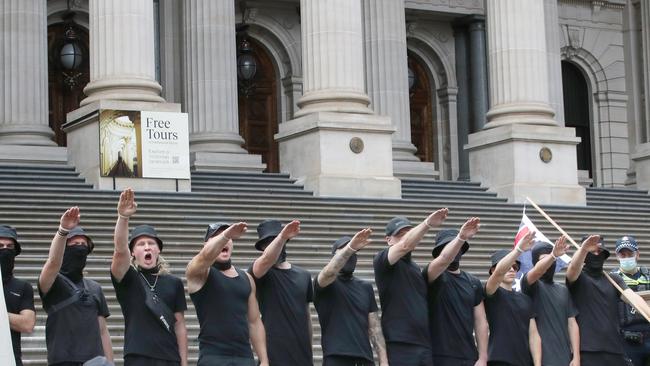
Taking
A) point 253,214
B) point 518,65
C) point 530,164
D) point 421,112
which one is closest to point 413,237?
point 253,214

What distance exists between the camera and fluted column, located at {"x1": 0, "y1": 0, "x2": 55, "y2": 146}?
26969 millimetres

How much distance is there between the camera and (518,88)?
28.1 meters

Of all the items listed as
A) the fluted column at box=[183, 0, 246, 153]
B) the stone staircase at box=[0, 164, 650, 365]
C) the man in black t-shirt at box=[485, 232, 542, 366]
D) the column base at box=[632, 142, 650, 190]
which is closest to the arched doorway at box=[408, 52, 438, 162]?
the column base at box=[632, 142, 650, 190]

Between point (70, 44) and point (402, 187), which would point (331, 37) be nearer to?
point (402, 187)

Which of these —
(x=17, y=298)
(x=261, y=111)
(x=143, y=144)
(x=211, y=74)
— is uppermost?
(x=211, y=74)

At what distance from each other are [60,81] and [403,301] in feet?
66.1

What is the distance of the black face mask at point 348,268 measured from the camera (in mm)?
11555

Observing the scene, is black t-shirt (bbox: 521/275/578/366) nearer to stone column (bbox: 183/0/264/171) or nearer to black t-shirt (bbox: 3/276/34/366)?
black t-shirt (bbox: 3/276/34/366)

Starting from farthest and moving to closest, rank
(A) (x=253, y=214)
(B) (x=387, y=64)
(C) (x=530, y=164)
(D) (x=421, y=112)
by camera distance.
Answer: (D) (x=421, y=112)
(B) (x=387, y=64)
(C) (x=530, y=164)
(A) (x=253, y=214)

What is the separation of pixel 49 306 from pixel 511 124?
A: 18.2 m

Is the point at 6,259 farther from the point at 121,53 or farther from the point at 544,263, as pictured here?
the point at 121,53

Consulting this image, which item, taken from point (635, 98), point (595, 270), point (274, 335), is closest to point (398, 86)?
point (635, 98)

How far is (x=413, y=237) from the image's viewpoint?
11305 millimetres

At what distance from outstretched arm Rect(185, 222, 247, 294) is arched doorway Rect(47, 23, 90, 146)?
66.9 ft
